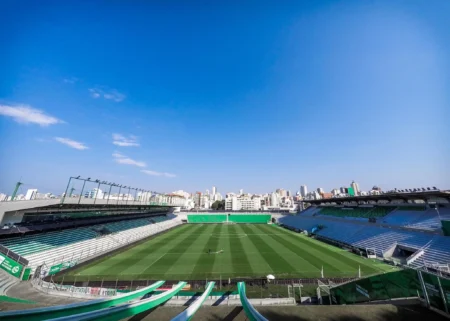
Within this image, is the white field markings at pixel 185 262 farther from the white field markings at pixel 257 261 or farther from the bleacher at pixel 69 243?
the bleacher at pixel 69 243

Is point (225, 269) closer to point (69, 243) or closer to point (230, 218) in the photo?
point (69, 243)

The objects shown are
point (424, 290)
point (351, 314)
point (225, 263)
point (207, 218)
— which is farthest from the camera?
point (207, 218)

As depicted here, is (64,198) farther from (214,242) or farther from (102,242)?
(214,242)

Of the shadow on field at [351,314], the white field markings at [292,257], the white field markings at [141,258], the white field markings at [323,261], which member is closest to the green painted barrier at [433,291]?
the shadow on field at [351,314]

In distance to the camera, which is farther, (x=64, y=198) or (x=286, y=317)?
(x=64, y=198)

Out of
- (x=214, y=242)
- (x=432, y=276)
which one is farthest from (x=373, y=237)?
(x=432, y=276)

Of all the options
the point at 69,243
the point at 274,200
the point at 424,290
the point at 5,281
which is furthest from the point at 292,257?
the point at 274,200

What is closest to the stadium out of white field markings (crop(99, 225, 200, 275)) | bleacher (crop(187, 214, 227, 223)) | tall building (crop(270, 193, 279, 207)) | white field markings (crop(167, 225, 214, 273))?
white field markings (crop(99, 225, 200, 275))

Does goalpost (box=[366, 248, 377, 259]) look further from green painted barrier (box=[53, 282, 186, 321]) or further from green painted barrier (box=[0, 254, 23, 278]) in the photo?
green painted barrier (box=[0, 254, 23, 278])
